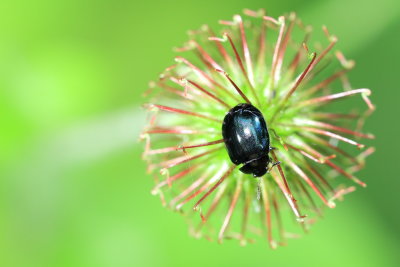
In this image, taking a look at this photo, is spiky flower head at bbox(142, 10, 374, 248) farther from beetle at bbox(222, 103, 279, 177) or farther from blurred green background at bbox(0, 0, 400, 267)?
blurred green background at bbox(0, 0, 400, 267)

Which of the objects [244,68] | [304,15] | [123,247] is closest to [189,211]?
[123,247]

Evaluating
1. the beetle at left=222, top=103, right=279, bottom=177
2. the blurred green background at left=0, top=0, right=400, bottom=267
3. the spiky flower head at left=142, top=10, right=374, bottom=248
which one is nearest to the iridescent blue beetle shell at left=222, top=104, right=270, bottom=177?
the beetle at left=222, top=103, right=279, bottom=177

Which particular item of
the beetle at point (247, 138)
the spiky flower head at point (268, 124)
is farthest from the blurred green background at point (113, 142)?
the beetle at point (247, 138)

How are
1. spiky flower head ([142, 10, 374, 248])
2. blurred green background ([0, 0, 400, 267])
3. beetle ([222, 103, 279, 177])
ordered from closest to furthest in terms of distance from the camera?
beetle ([222, 103, 279, 177]), spiky flower head ([142, 10, 374, 248]), blurred green background ([0, 0, 400, 267])

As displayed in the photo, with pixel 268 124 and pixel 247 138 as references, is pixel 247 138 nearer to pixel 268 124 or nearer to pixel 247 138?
pixel 247 138

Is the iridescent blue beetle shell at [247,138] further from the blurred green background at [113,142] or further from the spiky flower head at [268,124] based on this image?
the blurred green background at [113,142]
